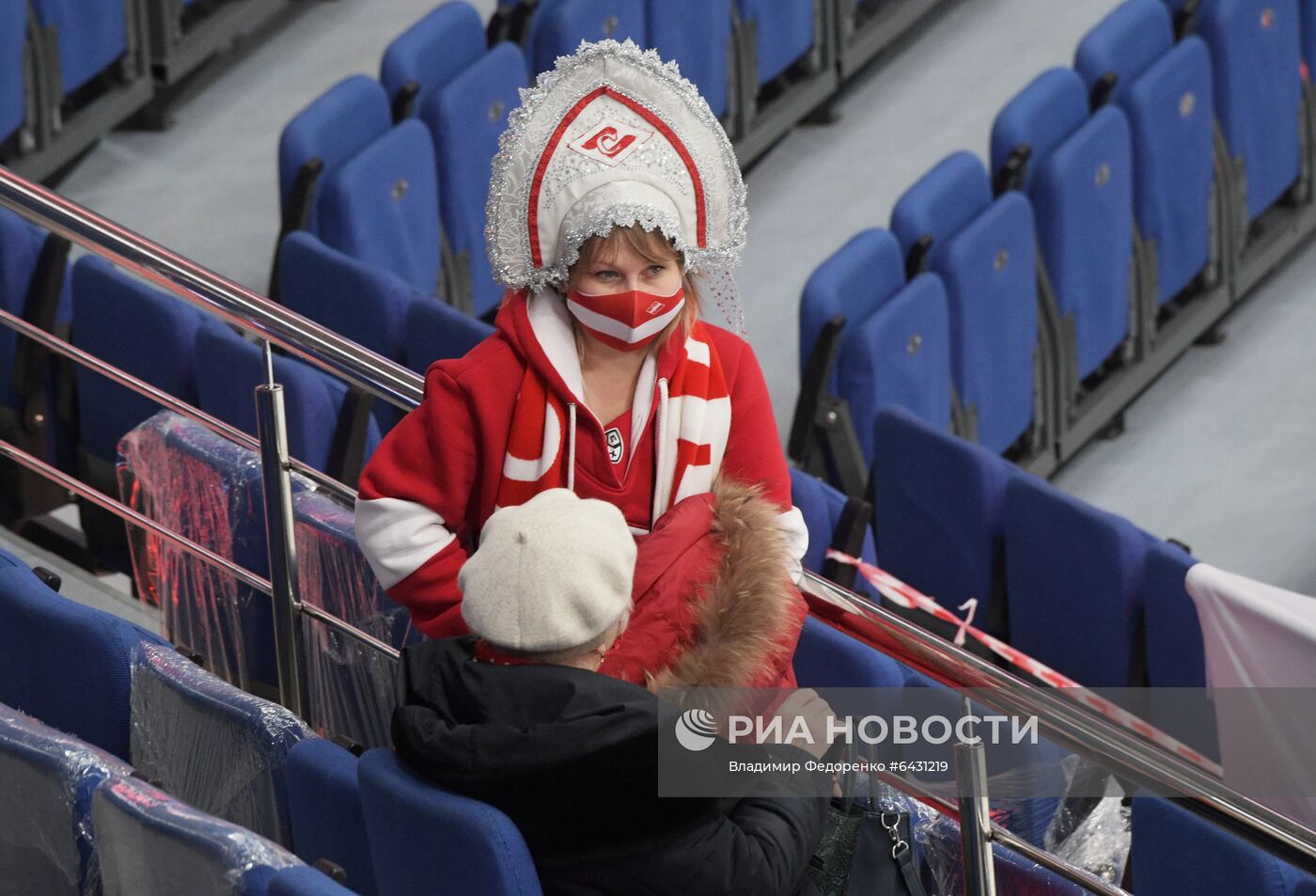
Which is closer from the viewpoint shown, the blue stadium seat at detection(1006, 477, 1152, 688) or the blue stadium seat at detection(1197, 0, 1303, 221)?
the blue stadium seat at detection(1006, 477, 1152, 688)

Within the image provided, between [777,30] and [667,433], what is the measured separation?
10.9 feet

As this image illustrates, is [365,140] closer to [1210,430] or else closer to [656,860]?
[1210,430]

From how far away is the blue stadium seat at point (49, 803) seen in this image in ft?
5.73

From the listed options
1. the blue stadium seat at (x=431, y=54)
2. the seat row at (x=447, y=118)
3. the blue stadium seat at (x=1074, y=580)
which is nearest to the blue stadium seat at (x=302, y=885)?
the blue stadium seat at (x=1074, y=580)

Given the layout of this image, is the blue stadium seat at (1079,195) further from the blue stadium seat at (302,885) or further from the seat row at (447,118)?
the blue stadium seat at (302,885)

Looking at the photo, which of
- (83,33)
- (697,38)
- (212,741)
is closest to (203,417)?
(212,741)

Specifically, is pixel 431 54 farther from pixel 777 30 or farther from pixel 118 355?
pixel 118 355

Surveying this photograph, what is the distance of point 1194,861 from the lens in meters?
1.93

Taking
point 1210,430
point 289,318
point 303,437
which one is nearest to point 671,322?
point 289,318

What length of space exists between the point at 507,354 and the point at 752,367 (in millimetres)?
223

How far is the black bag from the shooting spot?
1.63m

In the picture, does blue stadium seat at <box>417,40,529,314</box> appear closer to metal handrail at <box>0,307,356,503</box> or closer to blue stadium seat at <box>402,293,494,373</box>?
blue stadium seat at <box>402,293,494,373</box>

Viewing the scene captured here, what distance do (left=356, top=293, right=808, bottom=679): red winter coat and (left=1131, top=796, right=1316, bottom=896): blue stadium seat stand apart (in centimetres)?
48

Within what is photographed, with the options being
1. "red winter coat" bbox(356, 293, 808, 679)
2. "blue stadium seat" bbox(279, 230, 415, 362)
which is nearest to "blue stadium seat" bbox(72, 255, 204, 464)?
"blue stadium seat" bbox(279, 230, 415, 362)
